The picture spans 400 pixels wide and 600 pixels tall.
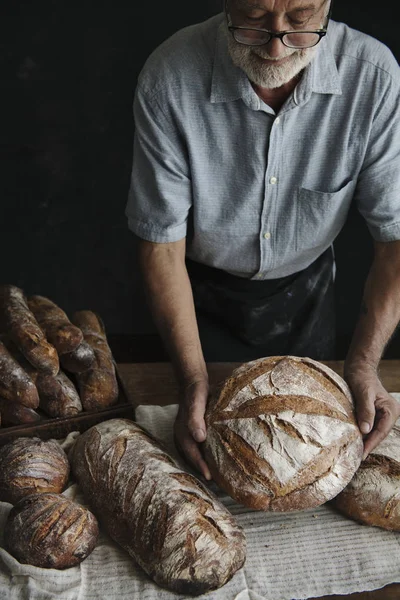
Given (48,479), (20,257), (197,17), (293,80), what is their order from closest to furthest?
(48,479) < (293,80) < (197,17) < (20,257)

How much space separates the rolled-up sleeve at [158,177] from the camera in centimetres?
201

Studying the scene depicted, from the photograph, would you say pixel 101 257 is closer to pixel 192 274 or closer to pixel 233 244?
pixel 192 274

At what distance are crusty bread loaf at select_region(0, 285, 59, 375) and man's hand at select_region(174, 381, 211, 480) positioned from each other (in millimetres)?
348

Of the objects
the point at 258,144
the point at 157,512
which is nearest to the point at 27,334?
the point at 157,512

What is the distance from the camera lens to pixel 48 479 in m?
1.65

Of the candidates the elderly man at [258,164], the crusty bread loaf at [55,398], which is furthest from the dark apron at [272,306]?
the crusty bread loaf at [55,398]

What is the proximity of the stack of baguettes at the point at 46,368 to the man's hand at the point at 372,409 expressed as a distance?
24.9 inches

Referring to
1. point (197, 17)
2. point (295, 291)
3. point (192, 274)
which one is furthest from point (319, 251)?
point (197, 17)

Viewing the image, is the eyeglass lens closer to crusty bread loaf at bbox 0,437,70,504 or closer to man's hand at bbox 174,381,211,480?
man's hand at bbox 174,381,211,480

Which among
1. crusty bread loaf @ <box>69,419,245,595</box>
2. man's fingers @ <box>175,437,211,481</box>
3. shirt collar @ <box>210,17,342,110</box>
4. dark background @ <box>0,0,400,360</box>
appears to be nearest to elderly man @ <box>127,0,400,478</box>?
shirt collar @ <box>210,17,342,110</box>

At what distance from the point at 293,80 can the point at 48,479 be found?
121cm

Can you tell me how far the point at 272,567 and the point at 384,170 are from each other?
1.10 m

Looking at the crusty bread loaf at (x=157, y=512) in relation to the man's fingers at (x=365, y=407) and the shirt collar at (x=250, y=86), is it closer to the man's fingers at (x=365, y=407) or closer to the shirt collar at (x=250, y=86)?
the man's fingers at (x=365, y=407)

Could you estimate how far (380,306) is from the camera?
2.05 meters
